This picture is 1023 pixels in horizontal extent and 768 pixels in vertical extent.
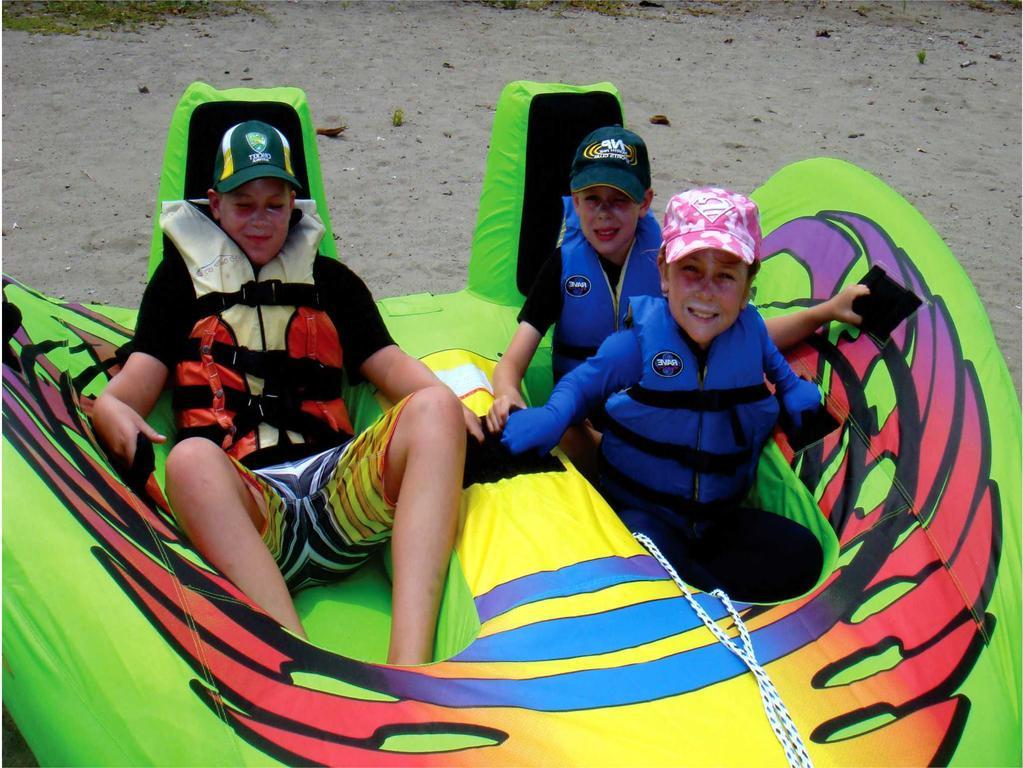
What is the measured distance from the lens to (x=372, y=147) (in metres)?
4.73

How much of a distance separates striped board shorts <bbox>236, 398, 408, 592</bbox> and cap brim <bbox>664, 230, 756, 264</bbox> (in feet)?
1.81

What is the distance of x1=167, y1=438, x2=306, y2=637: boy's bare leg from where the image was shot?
152 cm

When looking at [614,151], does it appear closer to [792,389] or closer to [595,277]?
[595,277]

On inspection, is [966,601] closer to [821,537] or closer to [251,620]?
[821,537]

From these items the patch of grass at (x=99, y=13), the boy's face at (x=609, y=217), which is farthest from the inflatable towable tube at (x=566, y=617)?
the patch of grass at (x=99, y=13)

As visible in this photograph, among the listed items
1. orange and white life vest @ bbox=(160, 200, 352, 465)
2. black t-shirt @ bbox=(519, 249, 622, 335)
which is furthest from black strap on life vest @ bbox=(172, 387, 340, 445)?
black t-shirt @ bbox=(519, 249, 622, 335)

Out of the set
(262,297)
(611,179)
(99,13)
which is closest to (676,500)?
(611,179)

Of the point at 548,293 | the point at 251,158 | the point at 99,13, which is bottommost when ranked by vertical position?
the point at 548,293

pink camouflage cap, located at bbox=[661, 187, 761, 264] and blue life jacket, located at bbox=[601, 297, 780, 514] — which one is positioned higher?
pink camouflage cap, located at bbox=[661, 187, 761, 264]

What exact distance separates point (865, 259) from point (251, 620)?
4.68ft

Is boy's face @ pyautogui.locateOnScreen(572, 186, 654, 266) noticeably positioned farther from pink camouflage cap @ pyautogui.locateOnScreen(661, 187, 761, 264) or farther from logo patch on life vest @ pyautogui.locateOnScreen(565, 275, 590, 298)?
pink camouflage cap @ pyautogui.locateOnScreen(661, 187, 761, 264)

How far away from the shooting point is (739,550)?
5.77ft

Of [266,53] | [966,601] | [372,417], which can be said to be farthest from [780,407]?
[266,53]

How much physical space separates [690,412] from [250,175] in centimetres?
95
